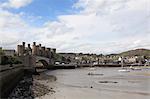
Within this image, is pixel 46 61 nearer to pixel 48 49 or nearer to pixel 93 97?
pixel 48 49

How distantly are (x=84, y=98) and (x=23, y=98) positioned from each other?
5645 millimetres

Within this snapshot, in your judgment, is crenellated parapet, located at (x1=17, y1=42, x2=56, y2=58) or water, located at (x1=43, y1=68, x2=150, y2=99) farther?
crenellated parapet, located at (x1=17, y1=42, x2=56, y2=58)

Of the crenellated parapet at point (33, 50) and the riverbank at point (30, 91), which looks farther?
the crenellated parapet at point (33, 50)

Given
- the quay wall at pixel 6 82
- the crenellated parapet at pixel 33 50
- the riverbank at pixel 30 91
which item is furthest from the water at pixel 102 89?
the crenellated parapet at pixel 33 50

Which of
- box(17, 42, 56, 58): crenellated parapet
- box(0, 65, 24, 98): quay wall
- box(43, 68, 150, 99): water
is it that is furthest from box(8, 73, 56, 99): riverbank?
box(17, 42, 56, 58): crenellated parapet

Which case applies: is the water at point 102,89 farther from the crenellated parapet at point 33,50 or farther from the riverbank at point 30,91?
the crenellated parapet at point 33,50

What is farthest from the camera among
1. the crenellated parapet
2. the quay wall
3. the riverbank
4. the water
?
the crenellated parapet

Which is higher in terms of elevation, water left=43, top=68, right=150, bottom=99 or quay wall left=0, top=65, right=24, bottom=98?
quay wall left=0, top=65, right=24, bottom=98

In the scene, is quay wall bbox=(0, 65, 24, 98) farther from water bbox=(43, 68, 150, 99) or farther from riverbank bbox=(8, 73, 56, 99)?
water bbox=(43, 68, 150, 99)

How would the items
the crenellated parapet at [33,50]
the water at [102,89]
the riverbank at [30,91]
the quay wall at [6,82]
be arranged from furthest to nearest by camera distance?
1. the crenellated parapet at [33,50]
2. the water at [102,89]
3. the riverbank at [30,91]
4. the quay wall at [6,82]

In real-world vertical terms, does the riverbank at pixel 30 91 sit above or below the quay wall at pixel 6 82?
below

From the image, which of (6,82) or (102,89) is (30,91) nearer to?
(6,82)

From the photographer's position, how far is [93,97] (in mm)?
28906

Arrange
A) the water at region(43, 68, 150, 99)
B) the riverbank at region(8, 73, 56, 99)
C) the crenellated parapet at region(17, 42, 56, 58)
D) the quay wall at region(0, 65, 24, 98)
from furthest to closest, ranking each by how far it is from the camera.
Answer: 1. the crenellated parapet at region(17, 42, 56, 58)
2. the water at region(43, 68, 150, 99)
3. the riverbank at region(8, 73, 56, 99)
4. the quay wall at region(0, 65, 24, 98)
